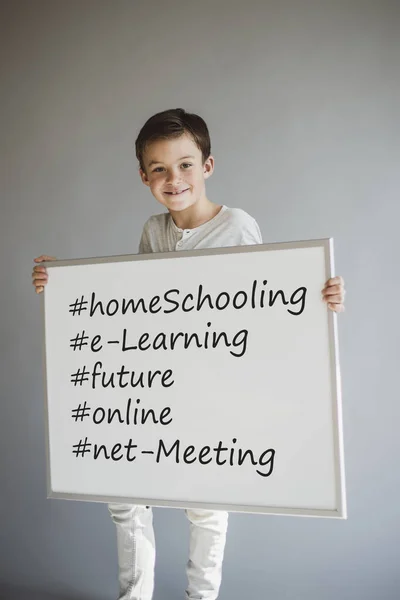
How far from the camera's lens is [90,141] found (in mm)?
1529

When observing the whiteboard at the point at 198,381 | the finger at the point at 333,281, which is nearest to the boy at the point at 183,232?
the whiteboard at the point at 198,381

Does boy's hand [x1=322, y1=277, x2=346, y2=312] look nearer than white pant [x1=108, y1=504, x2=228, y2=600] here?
Yes

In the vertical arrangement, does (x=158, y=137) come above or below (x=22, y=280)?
above

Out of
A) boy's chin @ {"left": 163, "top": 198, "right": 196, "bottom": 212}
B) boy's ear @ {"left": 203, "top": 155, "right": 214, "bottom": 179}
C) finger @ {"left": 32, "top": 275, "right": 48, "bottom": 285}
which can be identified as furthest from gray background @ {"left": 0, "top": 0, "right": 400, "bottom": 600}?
finger @ {"left": 32, "top": 275, "right": 48, "bottom": 285}

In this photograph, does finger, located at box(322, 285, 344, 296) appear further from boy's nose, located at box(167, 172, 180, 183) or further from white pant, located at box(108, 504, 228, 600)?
white pant, located at box(108, 504, 228, 600)

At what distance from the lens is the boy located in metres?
1.20

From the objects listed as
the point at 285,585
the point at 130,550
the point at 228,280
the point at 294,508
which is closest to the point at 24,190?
the point at 228,280

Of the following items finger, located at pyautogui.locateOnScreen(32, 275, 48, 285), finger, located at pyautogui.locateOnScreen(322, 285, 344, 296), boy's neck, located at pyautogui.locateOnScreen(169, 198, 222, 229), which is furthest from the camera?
boy's neck, located at pyautogui.locateOnScreen(169, 198, 222, 229)

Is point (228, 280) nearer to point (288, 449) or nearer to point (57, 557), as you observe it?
point (288, 449)

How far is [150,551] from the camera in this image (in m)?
1.27

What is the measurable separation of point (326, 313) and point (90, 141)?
91cm

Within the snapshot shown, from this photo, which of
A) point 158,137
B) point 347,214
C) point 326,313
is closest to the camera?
point 326,313

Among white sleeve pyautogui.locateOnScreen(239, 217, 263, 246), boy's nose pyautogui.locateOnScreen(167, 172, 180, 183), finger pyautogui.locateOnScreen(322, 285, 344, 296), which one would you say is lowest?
finger pyautogui.locateOnScreen(322, 285, 344, 296)

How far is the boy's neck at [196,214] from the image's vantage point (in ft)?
4.10
